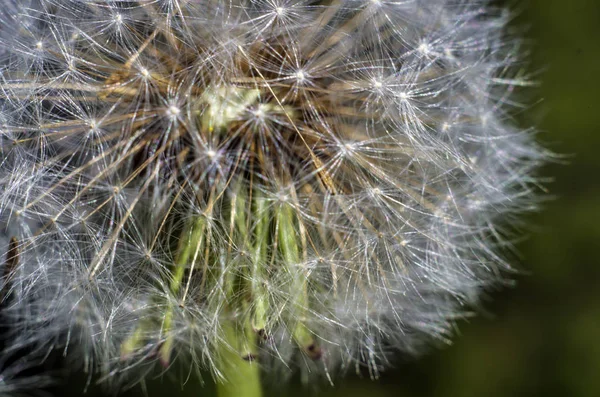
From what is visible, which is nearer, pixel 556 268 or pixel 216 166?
pixel 216 166

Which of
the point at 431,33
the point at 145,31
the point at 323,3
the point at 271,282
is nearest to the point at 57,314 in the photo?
the point at 271,282

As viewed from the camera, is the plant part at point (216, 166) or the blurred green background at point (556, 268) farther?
the blurred green background at point (556, 268)

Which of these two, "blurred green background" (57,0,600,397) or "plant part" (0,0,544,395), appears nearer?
"plant part" (0,0,544,395)

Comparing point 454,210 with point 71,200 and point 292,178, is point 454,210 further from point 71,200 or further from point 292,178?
point 71,200
